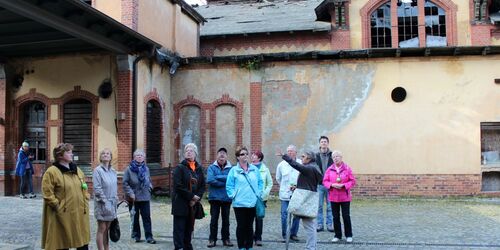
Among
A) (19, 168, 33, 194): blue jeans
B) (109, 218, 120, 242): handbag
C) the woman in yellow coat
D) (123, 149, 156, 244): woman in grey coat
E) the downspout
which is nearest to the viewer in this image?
the woman in yellow coat

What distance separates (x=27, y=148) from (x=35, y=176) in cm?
101

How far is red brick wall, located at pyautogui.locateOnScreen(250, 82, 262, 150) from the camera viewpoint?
16.8m

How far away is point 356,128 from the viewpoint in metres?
16.2

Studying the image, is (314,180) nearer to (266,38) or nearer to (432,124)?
(432,124)

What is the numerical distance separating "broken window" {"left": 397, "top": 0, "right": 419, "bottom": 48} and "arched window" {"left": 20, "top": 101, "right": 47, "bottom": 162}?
13.5 metres

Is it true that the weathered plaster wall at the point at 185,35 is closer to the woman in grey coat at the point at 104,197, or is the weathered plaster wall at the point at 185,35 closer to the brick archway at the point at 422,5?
the brick archway at the point at 422,5

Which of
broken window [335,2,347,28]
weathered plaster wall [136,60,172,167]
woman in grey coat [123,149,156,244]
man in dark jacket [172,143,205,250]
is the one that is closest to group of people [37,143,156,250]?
man in dark jacket [172,143,205,250]

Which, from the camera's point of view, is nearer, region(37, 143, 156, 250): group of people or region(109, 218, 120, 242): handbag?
region(37, 143, 156, 250): group of people

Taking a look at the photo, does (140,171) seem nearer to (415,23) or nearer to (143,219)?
(143,219)

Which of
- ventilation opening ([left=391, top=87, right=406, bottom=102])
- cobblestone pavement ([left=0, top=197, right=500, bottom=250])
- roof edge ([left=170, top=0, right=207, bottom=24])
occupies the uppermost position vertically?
roof edge ([left=170, top=0, right=207, bottom=24])

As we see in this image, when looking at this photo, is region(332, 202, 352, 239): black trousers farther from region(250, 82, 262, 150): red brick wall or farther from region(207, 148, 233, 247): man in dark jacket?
region(250, 82, 262, 150): red brick wall

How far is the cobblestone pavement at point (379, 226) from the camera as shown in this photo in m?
8.73

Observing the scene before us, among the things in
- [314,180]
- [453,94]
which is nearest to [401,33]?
[453,94]

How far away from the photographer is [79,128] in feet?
49.9
